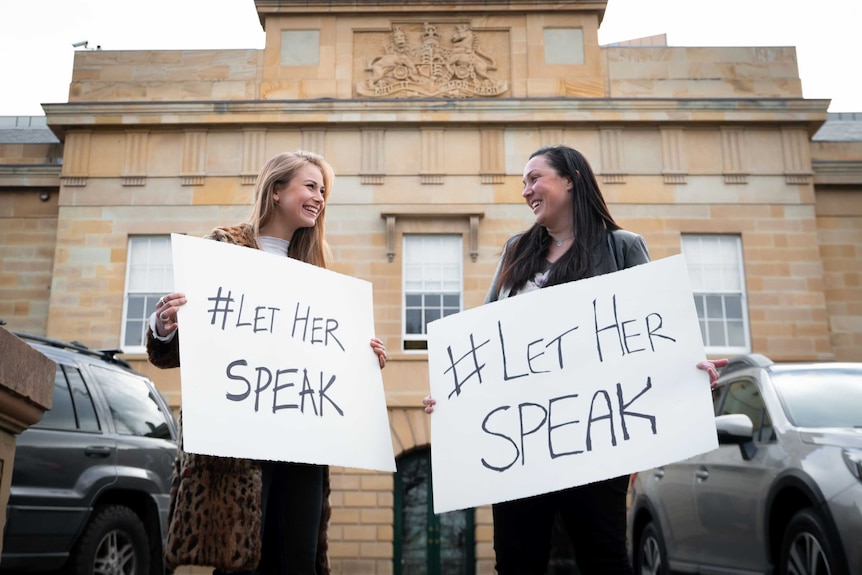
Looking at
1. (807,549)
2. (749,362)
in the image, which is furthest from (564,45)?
(807,549)

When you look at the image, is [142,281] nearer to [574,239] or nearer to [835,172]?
[835,172]

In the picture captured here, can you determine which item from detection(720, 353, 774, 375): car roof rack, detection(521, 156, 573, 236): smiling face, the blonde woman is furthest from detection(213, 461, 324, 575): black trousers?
detection(720, 353, 774, 375): car roof rack

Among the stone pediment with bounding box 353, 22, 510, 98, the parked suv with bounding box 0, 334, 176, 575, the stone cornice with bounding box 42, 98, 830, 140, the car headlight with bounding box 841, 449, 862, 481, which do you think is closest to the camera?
the car headlight with bounding box 841, 449, 862, 481

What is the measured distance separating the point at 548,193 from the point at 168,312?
5.15 feet

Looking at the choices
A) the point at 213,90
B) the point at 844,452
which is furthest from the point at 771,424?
the point at 213,90

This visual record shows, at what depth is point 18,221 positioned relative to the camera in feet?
63.0

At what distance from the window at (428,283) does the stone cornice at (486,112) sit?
2.46 meters

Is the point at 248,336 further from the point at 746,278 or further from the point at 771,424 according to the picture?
the point at 746,278

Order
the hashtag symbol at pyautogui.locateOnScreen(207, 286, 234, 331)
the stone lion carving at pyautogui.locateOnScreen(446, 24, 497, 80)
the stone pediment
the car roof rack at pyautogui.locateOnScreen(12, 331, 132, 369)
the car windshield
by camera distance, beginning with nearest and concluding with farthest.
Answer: the hashtag symbol at pyautogui.locateOnScreen(207, 286, 234, 331) < the car windshield < the car roof rack at pyautogui.locateOnScreen(12, 331, 132, 369) < the stone pediment < the stone lion carving at pyautogui.locateOnScreen(446, 24, 497, 80)

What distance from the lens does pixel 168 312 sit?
347 centimetres

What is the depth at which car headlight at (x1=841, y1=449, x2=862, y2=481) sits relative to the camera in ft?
17.1

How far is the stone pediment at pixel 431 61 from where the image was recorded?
19031 mm

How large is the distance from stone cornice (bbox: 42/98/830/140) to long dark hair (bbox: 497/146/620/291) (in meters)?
14.6

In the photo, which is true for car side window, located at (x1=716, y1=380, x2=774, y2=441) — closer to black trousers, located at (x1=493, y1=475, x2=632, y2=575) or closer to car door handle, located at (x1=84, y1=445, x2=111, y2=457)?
black trousers, located at (x1=493, y1=475, x2=632, y2=575)
